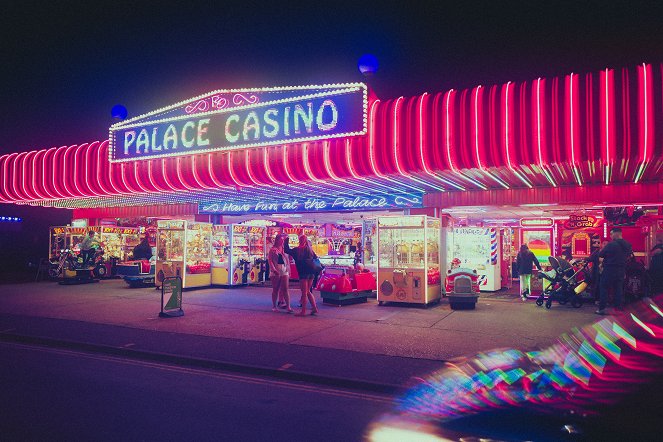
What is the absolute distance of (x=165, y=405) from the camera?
5262 millimetres

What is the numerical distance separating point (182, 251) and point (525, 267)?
11.6 meters

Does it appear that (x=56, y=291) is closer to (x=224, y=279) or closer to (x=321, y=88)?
(x=224, y=279)

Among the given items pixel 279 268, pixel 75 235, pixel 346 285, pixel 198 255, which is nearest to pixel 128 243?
pixel 75 235

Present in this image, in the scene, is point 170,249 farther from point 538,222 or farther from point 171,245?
point 538,222

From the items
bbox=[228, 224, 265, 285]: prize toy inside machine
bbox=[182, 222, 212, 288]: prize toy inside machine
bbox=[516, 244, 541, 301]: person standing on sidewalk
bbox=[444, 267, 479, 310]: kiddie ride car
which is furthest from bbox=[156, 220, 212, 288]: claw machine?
bbox=[516, 244, 541, 301]: person standing on sidewalk

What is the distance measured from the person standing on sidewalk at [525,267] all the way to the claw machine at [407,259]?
312 cm

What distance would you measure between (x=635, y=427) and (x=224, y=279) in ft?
52.1

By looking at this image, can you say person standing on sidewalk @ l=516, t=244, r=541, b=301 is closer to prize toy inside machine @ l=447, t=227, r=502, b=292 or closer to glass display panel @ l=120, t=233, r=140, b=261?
prize toy inside machine @ l=447, t=227, r=502, b=292

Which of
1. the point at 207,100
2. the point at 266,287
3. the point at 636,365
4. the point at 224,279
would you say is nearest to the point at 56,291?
the point at 224,279

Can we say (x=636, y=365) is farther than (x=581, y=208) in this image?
No

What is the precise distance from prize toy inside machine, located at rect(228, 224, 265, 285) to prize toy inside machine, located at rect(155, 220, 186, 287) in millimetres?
1864

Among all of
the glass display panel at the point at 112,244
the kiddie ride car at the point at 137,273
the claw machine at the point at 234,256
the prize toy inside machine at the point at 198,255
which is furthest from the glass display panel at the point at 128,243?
the claw machine at the point at 234,256

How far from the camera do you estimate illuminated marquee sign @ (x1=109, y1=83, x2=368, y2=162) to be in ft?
35.8

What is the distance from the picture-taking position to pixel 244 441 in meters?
4.29
